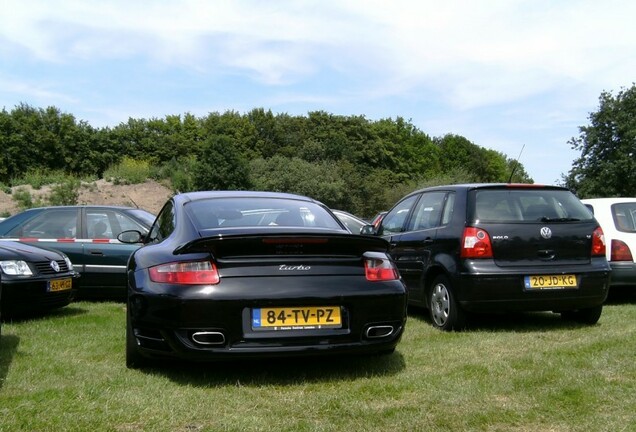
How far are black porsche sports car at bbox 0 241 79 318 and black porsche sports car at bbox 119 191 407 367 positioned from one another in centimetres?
308

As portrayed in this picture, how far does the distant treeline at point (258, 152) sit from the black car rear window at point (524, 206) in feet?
145

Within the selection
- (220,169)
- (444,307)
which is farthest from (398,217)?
(220,169)

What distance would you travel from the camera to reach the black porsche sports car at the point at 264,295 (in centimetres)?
427

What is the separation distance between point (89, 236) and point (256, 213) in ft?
17.0

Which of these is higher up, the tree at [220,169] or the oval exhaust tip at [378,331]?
the tree at [220,169]

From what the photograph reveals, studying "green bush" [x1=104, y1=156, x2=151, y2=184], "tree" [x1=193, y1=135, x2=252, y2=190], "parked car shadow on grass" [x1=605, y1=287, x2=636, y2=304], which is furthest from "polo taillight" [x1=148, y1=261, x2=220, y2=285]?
"tree" [x1=193, y1=135, x2=252, y2=190]

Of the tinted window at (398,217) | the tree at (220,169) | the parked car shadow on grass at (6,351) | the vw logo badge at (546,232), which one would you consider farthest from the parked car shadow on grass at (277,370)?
the tree at (220,169)

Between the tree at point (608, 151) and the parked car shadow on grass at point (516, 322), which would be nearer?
the parked car shadow on grass at point (516, 322)

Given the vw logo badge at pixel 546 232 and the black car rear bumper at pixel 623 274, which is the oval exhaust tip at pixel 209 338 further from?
the black car rear bumper at pixel 623 274

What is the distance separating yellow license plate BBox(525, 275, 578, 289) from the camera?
6.41 meters

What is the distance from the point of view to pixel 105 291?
9.26m

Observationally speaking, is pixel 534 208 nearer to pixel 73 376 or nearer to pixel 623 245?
pixel 623 245

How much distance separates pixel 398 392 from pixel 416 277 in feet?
10.6

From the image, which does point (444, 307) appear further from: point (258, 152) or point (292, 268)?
point (258, 152)
